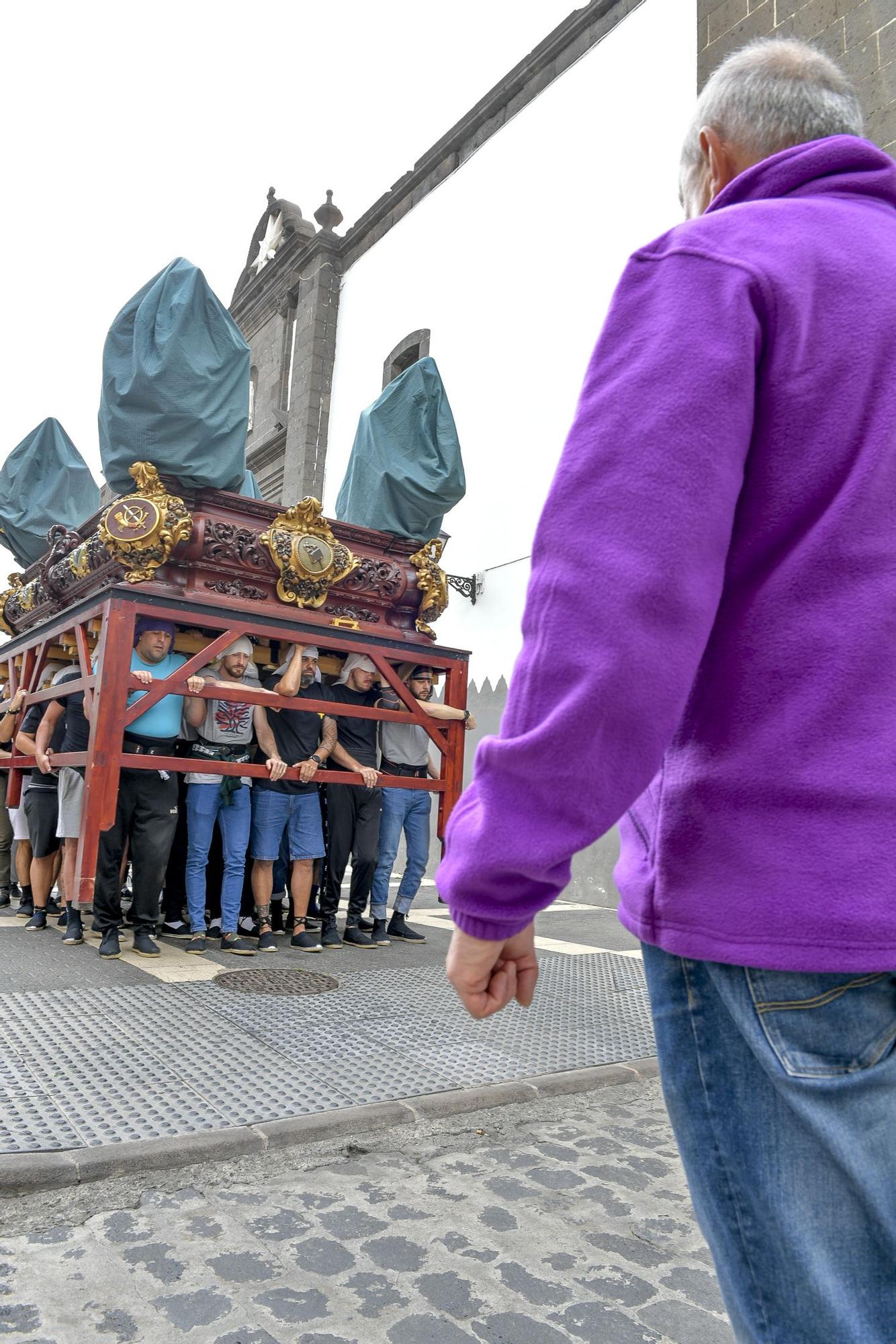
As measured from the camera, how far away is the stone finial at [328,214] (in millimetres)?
17250

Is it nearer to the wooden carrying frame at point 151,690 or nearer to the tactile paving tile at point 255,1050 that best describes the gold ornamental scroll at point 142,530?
the wooden carrying frame at point 151,690

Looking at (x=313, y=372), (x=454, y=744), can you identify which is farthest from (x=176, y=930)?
(x=313, y=372)

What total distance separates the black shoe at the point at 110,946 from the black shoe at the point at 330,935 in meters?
1.33

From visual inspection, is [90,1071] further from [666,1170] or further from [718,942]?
[718,942]

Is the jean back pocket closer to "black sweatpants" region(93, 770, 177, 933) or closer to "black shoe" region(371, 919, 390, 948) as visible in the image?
"black sweatpants" region(93, 770, 177, 933)

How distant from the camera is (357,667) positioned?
677 centimetres

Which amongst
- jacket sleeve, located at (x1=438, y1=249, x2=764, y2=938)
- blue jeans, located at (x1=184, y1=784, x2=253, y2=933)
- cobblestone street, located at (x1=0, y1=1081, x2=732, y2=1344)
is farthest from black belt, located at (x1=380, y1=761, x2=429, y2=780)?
jacket sleeve, located at (x1=438, y1=249, x2=764, y2=938)

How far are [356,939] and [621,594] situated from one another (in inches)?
234

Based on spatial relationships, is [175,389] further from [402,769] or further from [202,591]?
[402,769]

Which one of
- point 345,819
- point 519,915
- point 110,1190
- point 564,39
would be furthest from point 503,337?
point 519,915

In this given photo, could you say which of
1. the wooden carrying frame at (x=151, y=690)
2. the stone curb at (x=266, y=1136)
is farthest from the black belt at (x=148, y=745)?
the stone curb at (x=266, y=1136)

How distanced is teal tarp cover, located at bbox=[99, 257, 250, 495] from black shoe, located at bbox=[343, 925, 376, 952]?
318cm

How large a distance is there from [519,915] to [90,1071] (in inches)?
120

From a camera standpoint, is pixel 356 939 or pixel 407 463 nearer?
pixel 356 939
